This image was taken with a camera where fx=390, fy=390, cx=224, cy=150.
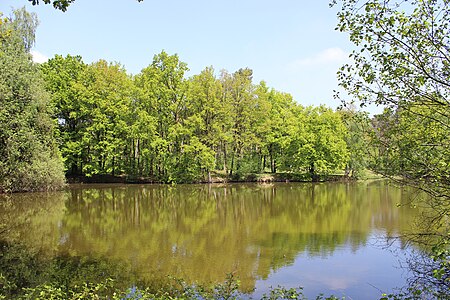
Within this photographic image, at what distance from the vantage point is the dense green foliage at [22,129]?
22.1m

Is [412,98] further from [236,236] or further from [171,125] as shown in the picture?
[171,125]

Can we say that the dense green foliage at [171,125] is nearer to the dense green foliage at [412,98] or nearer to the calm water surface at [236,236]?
the calm water surface at [236,236]

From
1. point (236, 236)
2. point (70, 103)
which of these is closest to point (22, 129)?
point (236, 236)

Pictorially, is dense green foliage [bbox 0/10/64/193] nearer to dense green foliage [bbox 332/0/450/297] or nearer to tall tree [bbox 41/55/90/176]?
tall tree [bbox 41/55/90/176]

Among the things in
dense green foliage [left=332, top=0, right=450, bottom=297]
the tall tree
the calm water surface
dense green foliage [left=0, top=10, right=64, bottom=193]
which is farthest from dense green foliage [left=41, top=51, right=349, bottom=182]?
dense green foliage [left=332, top=0, right=450, bottom=297]

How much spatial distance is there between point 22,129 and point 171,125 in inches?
786

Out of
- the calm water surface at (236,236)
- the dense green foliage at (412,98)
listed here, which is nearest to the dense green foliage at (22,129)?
the calm water surface at (236,236)

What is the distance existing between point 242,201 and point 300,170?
21001mm

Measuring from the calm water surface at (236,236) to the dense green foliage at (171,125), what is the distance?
538 inches

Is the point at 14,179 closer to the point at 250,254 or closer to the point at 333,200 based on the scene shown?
the point at 250,254

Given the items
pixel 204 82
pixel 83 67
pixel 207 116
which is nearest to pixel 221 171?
pixel 207 116

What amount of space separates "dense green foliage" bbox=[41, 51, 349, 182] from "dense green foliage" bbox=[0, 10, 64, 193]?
928 cm

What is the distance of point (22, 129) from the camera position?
22.9m

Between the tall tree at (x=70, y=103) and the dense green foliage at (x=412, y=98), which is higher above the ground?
the tall tree at (x=70, y=103)
